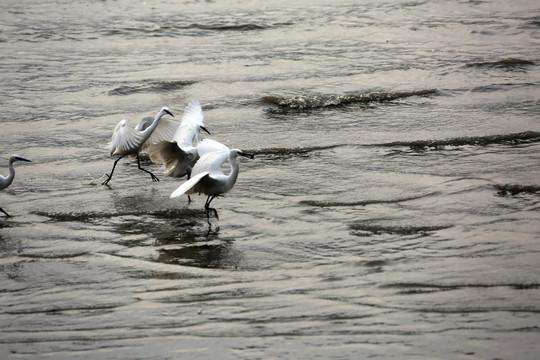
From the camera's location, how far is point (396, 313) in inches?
219

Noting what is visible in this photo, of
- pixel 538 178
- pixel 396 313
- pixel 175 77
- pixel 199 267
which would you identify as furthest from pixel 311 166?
pixel 175 77

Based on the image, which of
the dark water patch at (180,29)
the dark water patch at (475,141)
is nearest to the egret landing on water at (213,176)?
the dark water patch at (475,141)

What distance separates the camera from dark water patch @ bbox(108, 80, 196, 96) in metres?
12.3

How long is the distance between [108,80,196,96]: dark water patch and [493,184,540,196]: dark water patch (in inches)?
226

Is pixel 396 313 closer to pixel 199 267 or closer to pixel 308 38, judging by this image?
pixel 199 267

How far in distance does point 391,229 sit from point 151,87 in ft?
20.6

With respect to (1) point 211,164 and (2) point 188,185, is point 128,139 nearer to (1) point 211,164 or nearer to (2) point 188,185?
(1) point 211,164

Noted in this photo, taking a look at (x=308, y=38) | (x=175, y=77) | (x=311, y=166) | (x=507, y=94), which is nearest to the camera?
(x=311, y=166)

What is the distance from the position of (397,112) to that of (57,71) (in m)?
5.43

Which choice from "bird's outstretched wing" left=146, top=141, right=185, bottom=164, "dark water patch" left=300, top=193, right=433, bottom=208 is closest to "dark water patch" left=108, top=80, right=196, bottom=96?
"bird's outstretched wing" left=146, top=141, right=185, bottom=164

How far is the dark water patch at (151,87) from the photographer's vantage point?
12.3 m

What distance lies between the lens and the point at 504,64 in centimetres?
1337

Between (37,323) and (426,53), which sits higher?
(426,53)

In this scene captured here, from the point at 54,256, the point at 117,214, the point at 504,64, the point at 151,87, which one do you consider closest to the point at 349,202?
the point at 117,214
